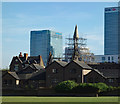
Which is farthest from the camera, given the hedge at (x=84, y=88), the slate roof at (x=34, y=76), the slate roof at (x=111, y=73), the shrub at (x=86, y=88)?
the slate roof at (x=34, y=76)

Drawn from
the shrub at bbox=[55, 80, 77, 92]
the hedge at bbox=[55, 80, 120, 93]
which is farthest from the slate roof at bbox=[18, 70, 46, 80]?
the hedge at bbox=[55, 80, 120, 93]

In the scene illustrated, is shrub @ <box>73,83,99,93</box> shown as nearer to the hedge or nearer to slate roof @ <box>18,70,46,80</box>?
the hedge

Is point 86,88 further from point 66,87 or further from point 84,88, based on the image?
point 66,87

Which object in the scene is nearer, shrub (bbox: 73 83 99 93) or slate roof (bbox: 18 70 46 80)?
shrub (bbox: 73 83 99 93)

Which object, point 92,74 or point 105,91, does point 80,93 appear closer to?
point 105,91

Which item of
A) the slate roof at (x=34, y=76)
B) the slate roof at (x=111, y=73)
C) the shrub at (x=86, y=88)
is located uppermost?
the slate roof at (x=111, y=73)

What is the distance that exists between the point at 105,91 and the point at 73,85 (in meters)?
6.84

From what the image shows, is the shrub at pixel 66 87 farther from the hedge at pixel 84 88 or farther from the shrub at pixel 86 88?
the shrub at pixel 86 88

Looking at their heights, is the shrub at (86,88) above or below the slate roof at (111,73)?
below

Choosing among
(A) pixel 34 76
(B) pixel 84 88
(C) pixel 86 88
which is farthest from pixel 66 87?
(A) pixel 34 76

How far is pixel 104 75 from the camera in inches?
3364

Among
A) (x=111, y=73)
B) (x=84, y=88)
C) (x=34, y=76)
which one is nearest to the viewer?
(x=84, y=88)

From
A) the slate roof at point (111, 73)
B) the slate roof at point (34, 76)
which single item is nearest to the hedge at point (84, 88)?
the slate roof at point (111, 73)

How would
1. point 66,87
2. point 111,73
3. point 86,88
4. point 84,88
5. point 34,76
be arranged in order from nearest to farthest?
1. point 86,88
2. point 84,88
3. point 66,87
4. point 111,73
5. point 34,76
